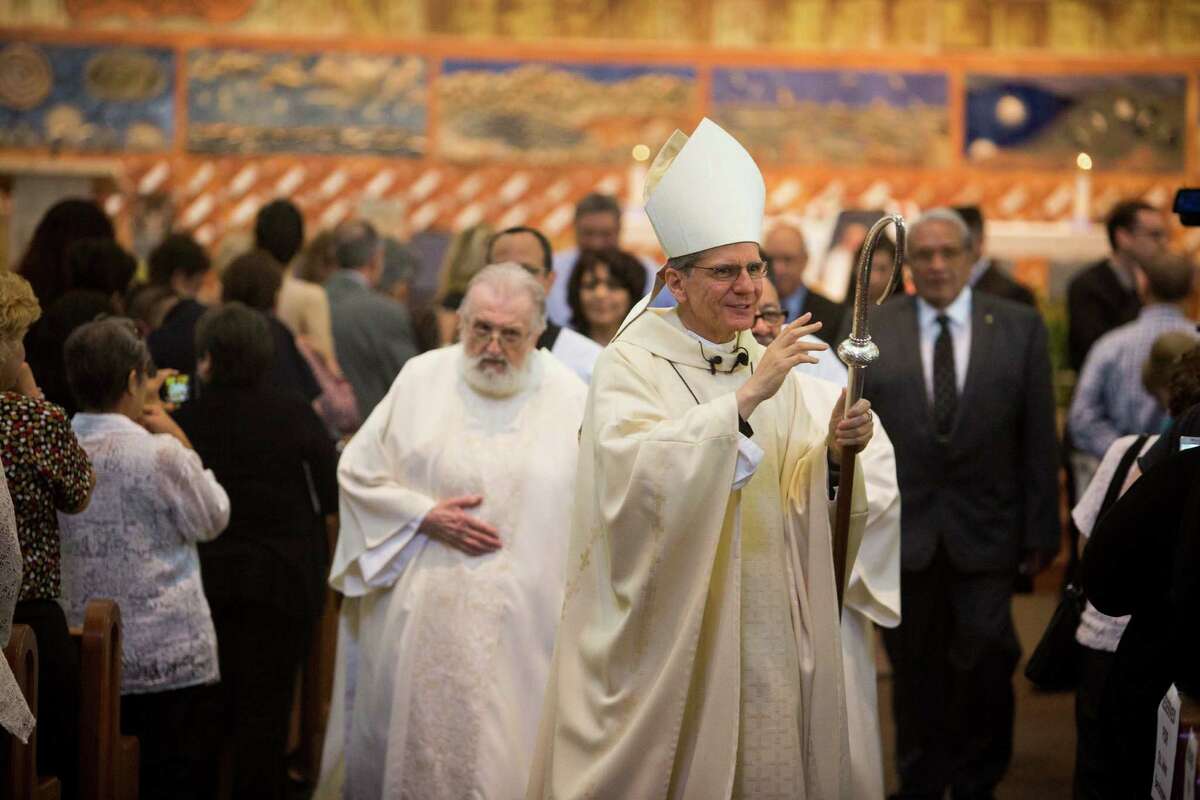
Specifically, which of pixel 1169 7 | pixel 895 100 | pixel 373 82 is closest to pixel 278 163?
pixel 373 82

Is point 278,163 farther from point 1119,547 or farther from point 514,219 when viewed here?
point 1119,547

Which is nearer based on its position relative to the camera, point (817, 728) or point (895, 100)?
point (817, 728)

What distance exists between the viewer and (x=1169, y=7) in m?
13.8

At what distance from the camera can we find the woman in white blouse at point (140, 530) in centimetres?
459

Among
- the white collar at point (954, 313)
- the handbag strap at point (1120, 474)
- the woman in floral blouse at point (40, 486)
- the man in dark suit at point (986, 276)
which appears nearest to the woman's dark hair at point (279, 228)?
the white collar at point (954, 313)

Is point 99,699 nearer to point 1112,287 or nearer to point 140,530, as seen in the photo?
point 140,530

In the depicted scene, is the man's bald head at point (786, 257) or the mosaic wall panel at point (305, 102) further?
the mosaic wall panel at point (305, 102)

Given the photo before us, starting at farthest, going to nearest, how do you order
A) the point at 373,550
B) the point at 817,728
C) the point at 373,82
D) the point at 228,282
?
the point at 373,82 → the point at 228,282 → the point at 373,550 → the point at 817,728

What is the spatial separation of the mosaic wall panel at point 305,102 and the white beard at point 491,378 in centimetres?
857

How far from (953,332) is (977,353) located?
0.36 feet

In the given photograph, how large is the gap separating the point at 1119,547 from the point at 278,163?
35.1 feet

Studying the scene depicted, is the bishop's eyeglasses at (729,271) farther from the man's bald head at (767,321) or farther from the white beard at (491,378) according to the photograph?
the white beard at (491,378)

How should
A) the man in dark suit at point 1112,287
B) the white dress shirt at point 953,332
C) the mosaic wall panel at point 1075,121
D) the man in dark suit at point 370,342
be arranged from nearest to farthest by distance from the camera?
the white dress shirt at point 953,332 < the man in dark suit at point 370,342 < the man in dark suit at point 1112,287 < the mosaic wall panel at point 1075,121

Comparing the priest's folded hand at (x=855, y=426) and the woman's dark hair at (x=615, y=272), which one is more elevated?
the woman's dark hair at (x=615, y=272)
